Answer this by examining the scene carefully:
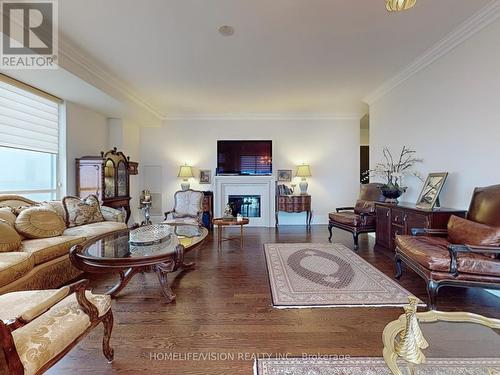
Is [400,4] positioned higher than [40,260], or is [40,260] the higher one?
[400,4]

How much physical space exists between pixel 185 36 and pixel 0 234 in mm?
2766

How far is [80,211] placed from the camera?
370 cm

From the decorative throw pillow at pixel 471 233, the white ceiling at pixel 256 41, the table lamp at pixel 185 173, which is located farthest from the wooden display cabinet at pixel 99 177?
the decorative throw pillow at pixel 471 233

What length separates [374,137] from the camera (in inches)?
208

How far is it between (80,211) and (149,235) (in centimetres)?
145

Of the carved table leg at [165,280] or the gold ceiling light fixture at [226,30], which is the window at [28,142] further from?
the gold ceiling light fixture at [226,30]

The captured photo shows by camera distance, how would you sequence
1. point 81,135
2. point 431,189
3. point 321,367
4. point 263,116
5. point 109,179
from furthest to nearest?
1. point 263,116
2. point 81,135
3. point 109,179
4. point 431,189
5. point 321,367

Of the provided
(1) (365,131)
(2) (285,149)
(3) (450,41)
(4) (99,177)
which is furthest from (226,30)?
(1) (365,131)

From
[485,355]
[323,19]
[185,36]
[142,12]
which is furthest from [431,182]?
[142,12]

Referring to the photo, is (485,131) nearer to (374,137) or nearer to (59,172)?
(374,137)

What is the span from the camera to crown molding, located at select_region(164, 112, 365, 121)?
21.3 feet

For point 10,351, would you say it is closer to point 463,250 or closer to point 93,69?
point 463,250

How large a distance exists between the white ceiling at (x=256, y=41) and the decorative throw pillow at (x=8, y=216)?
2094mm

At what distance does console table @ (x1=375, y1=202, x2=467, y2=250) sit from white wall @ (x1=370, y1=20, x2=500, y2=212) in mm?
384
